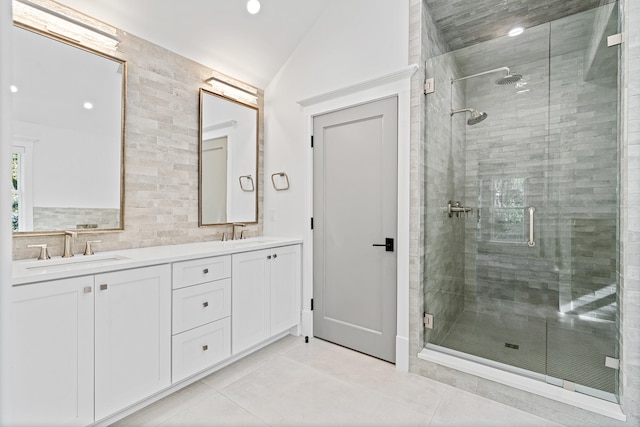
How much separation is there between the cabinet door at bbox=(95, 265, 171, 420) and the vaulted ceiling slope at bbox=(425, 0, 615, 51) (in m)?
2.95

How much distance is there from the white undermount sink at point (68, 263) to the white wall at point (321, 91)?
1538mm

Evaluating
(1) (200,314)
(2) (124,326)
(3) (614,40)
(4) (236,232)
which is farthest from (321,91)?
(2) (124,326)

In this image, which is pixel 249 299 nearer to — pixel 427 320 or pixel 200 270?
Result: pixel 200 270

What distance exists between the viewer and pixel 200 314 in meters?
2.15

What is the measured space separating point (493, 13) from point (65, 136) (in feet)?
11.4

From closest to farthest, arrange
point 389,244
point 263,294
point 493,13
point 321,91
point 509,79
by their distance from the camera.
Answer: point 509,79
point 389,244
point 263,294
point 493,13
point 321,91

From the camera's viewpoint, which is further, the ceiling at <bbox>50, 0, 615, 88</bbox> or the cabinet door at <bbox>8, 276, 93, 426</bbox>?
the ceiling at <bbox>50, 0, 615, 88</bbox>

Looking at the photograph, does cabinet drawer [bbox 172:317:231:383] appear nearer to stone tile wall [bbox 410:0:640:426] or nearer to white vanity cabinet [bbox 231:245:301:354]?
white vanity cabinet [bbox 231:245:301:354]

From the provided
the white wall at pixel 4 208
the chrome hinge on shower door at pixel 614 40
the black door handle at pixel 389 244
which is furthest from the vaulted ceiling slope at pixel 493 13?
the white wall at pixel 4 208

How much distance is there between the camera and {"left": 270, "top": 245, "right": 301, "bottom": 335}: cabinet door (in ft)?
8.97

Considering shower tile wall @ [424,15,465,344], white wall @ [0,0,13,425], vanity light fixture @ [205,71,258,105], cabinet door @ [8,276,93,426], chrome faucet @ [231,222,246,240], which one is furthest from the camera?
chrome faucet @ [231,222,246,240]

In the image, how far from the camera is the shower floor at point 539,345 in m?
1.89

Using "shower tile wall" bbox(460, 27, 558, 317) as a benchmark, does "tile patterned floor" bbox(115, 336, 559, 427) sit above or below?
below

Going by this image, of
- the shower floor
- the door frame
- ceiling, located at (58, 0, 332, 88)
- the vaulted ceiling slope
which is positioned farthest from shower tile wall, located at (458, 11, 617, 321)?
ceiling, located at (58, 0, 332, 88)
